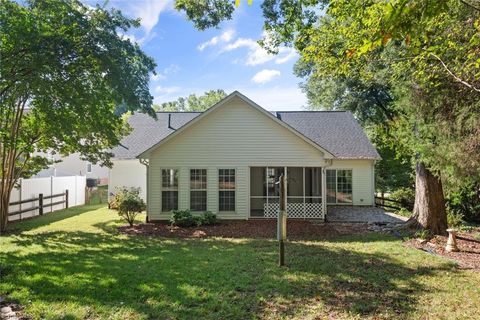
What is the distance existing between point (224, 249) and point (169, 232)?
367cm

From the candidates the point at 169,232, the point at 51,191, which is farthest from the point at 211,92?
the point at 169,232

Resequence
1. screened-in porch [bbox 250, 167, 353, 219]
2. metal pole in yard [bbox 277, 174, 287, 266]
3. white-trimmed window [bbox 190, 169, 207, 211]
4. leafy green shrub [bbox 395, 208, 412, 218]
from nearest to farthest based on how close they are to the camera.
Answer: metal pole in yard [bbox 277, 174, 287, 266]
white-trimmed window [bbox 190, 169, 207, 211]
screened-in porch [bbox 250, 167, 353, 219]
leafy green shrub [bbox 395, 208, 412, 218]

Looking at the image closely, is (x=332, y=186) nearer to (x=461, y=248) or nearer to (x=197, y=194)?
(x=197, y=194)

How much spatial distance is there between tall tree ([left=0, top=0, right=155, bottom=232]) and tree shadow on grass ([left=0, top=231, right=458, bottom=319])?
4.19 meters

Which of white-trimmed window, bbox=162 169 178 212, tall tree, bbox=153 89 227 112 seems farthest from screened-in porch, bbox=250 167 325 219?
tall tree, bbox=153 89 227 112

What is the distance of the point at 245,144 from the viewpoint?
50.8 feet

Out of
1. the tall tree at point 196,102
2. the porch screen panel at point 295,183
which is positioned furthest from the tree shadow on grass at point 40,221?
the tall tree at point 196,102

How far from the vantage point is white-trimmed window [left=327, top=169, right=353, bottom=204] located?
20453mm

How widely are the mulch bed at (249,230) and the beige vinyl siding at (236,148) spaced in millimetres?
1590

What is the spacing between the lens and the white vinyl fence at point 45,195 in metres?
15.5

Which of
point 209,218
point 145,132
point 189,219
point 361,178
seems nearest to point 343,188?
point 361,178

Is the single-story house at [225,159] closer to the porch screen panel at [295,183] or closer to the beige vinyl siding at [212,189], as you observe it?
the beige vinyl siding at [212,189]

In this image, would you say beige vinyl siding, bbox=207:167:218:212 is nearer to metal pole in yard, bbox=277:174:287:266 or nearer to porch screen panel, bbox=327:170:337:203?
metal pole in yard, bbox=277:174:287:266

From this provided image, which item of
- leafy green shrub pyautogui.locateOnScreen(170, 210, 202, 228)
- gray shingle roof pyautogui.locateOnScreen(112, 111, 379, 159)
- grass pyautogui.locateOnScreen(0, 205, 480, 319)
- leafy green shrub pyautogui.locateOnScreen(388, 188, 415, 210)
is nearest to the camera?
grass pyautogui.locateOnScreen(0, 205, 480, 319)
